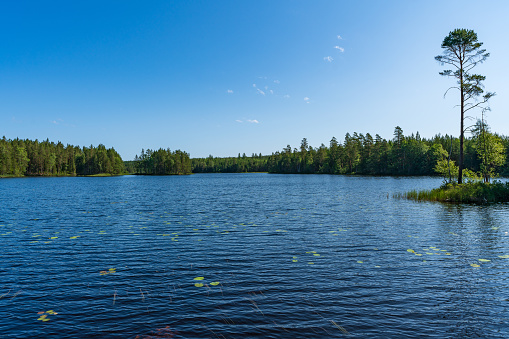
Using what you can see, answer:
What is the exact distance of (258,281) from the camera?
13320mm

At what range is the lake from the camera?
9.36m

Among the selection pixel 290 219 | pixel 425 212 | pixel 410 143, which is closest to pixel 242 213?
pixel 290 219

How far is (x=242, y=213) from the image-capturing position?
35.2m

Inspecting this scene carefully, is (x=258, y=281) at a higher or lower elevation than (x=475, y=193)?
lower

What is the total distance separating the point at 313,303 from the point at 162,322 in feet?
17.3

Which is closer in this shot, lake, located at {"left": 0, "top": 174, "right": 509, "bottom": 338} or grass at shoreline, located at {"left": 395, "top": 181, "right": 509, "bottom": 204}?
lake, located at {"left": 0, "top": 174, "right": 509, "bottom": 338}

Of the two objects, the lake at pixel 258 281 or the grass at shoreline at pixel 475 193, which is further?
the grass at shoreline at pixel 475 193

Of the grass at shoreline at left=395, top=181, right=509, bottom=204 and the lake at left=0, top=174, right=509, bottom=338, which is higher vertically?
the grass at shoreline at left=395, top=181, right=509, bottom=204

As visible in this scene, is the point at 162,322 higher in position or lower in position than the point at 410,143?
lower

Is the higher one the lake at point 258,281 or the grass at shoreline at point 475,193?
the grass at shoreline at point 475,193

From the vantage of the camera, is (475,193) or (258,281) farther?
(475,193)

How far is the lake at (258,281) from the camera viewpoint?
936cm

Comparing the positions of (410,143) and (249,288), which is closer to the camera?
(249,288)

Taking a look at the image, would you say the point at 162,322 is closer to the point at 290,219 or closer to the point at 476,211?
the point at 290,219
